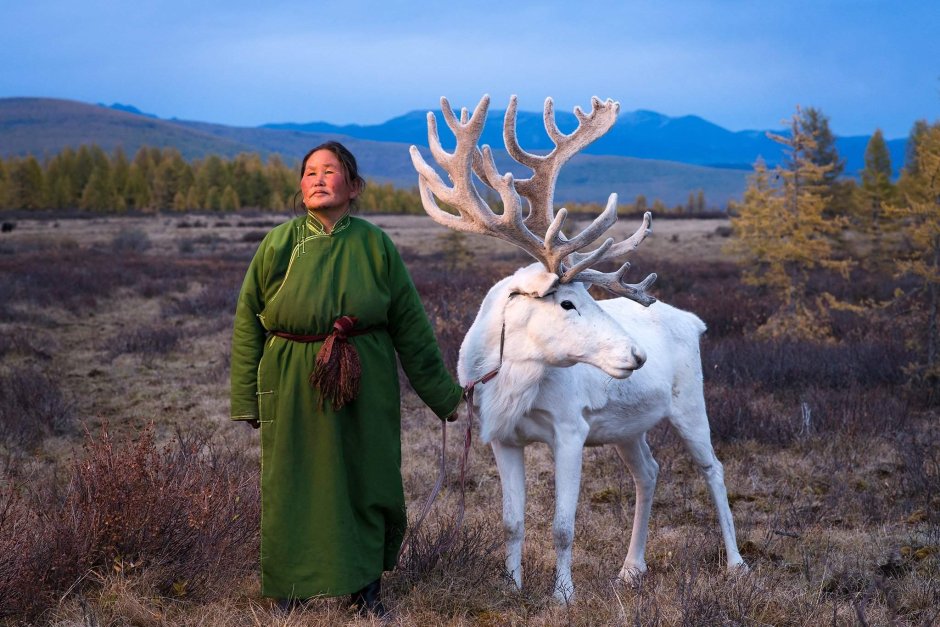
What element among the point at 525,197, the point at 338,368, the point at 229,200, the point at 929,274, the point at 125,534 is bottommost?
the point at 125,534

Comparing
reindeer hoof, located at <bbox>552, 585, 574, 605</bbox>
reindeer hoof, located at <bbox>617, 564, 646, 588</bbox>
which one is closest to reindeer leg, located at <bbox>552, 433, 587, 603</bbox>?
reindeer hoof, located at <bbox>552, 585, 574, 605</bbox>

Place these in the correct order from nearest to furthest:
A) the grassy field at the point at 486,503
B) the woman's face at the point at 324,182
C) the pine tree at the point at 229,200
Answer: the grassy field at the point at 486,503 → the woman's face at the point at 324,182 → the pine tree at the point at 229,200

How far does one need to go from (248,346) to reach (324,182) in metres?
0.77

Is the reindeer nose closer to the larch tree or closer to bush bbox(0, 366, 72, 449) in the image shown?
bush bbox(0, 366, 72, 449)

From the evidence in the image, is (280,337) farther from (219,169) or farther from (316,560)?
(219,169)

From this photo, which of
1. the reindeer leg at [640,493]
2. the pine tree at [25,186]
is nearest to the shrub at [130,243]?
the reindeer leg at [640,493]

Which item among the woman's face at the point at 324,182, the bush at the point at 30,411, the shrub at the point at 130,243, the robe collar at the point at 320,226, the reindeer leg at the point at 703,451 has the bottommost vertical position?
A: the shrub at the point at 130,243

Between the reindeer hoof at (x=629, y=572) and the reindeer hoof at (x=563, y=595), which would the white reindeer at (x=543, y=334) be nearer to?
the reindeer hoof at (x=563, y=595)

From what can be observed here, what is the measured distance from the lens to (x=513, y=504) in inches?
153

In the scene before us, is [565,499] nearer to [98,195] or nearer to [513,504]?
[513,504]

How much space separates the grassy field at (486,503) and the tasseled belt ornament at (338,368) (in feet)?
2.92

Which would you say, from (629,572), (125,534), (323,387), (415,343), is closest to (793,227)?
(629,572)

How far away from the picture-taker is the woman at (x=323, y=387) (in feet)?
11.1

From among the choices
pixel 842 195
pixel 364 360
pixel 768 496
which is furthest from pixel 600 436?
pixel 842 195
